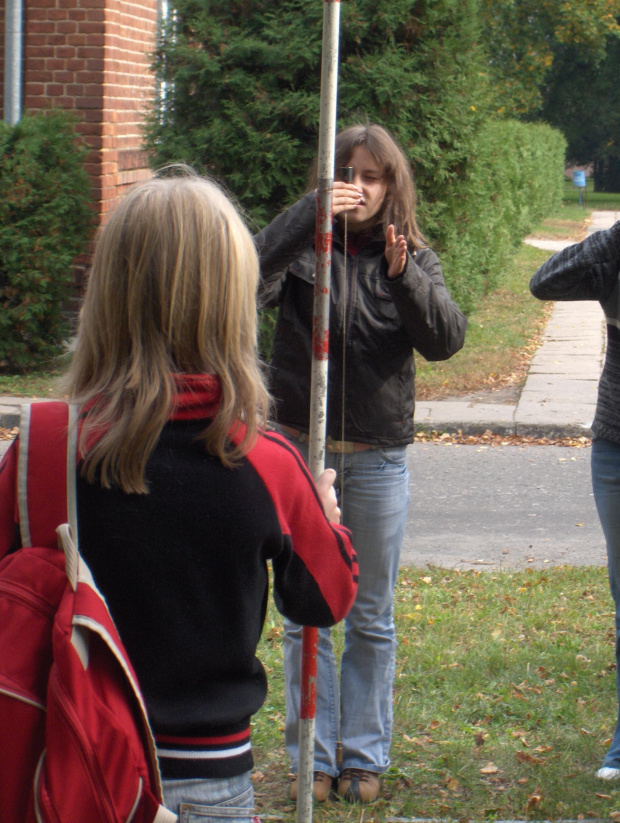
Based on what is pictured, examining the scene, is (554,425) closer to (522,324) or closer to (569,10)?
(522,324)

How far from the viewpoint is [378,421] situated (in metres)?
2.91

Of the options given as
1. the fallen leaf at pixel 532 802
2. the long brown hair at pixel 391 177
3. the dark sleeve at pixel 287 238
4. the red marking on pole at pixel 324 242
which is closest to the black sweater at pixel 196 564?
the red marking on pole at pixel 324 242

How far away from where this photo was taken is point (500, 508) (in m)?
6.36

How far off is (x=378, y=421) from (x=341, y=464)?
163mm

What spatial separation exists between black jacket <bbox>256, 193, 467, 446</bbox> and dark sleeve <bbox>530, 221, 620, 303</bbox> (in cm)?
39

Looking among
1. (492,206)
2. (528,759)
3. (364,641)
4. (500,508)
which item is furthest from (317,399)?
(492,206)

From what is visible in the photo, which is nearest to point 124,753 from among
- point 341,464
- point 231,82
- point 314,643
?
point 314,643

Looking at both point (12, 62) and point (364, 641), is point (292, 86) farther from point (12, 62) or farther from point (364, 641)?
point (364, 641)

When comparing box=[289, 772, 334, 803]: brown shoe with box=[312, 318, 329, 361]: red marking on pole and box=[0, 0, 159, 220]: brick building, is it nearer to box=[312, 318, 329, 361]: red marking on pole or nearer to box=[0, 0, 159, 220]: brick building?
box=[312, 318, 329, 361]: red marking on pole

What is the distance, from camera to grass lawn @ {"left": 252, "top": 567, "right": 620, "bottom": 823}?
10.2 feet

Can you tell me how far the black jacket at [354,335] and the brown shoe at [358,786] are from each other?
0.99 m

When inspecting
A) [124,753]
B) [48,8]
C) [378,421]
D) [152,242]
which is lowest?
[124,753]

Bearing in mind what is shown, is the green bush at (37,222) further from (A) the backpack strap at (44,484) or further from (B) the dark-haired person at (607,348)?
(A) the backpack strap at (44,484)

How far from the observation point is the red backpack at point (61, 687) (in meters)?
1.38
